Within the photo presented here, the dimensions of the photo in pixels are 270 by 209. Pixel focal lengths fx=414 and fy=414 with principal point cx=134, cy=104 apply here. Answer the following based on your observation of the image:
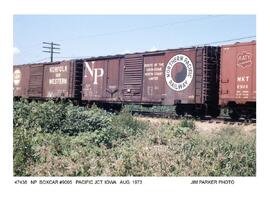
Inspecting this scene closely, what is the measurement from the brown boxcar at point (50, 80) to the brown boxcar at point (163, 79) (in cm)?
156

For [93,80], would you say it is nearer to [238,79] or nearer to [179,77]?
[179,77]

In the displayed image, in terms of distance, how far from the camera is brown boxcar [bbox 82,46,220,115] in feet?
55.8

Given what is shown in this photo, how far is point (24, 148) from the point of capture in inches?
364

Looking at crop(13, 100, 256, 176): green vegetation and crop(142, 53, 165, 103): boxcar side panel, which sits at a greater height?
crop(142, 53, 165, 103): boxcar side panel

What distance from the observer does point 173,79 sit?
1767 centimetres

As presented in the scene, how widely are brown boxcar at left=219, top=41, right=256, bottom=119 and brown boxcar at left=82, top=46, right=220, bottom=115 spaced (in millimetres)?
813

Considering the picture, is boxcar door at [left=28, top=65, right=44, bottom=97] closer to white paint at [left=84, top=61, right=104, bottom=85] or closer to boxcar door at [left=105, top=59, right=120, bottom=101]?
white paint at [left=84, top=61, right=104, bottom=85]

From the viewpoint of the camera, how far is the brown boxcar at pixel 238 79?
15.1 metres

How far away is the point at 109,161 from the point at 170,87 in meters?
9.08

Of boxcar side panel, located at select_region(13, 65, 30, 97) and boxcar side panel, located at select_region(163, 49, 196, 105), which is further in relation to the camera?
boxcar side panel, located at select_region(13, 65, 30, 97)

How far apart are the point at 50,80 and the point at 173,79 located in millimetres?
10176

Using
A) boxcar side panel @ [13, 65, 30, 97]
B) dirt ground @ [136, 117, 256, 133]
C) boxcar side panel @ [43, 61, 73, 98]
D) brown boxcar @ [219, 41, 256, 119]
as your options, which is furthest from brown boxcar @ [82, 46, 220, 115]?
boxcar side panel @ [13, 65, 30, 97]
